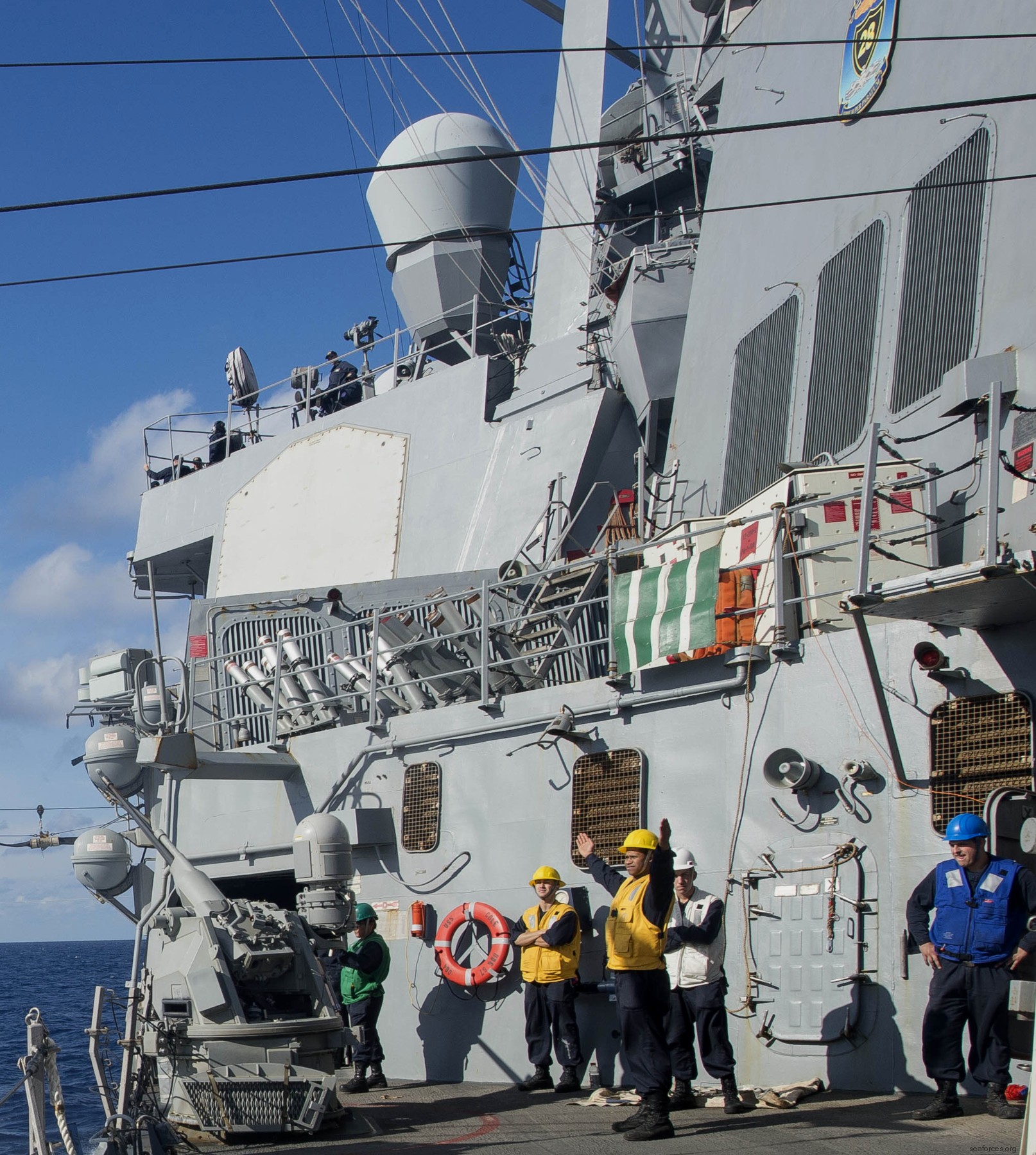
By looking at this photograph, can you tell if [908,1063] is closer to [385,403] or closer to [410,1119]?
[410,1119]

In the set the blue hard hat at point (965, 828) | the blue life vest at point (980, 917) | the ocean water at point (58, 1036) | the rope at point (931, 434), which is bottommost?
the ocean water at point (58, 1036)

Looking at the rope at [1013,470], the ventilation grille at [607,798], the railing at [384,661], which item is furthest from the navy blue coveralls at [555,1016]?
the rope at [1013,470]

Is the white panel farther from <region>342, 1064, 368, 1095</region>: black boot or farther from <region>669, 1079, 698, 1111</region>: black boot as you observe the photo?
<region>669, 1079, 698, 1111</region>: black boot

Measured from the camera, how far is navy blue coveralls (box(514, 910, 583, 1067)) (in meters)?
7.34

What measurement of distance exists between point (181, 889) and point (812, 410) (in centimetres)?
485

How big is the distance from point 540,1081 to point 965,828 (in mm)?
3166

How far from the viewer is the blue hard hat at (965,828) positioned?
5.87m

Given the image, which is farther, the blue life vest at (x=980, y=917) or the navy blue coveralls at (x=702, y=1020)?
the navy blue coveralls at (x=702, y=1020)

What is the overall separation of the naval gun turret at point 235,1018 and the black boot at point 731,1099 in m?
1.84

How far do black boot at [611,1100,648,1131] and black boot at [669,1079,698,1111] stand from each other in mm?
573

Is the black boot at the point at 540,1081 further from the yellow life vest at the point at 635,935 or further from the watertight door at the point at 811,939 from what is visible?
the yellow life vest at the point at 635,935

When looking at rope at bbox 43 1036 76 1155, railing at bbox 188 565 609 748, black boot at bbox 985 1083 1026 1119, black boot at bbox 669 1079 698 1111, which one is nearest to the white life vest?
black boot at bbox 669 1079 698 1111

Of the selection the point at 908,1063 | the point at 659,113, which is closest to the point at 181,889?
the point at 908,1063

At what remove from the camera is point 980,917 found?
5801mm
